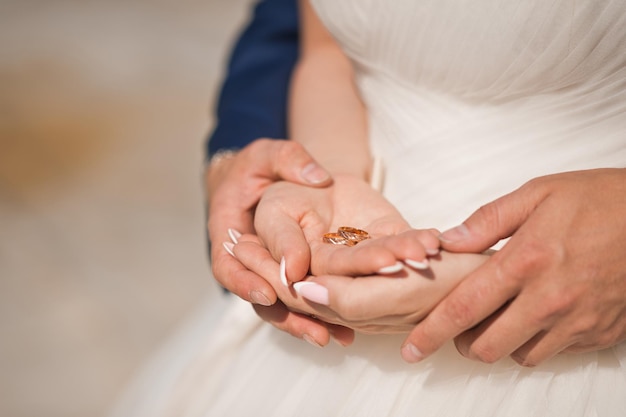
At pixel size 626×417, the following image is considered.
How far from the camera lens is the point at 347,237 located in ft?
2.20

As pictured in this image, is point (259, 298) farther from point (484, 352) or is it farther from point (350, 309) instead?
point (484, 352)

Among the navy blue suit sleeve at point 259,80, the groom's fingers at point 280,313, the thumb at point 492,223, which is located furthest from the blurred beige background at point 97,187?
the thumb at point 492,223

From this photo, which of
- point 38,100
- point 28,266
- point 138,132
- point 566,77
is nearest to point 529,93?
point 566,77

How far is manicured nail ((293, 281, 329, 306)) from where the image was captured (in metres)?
0.60

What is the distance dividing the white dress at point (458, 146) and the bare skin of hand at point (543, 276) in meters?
0.07

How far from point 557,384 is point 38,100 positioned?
3.05 metres

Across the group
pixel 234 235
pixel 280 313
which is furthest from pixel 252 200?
pixel 280 313

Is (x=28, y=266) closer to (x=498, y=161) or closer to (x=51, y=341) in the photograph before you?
(x=51, y=341)

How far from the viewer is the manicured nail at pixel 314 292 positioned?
1.97 feet

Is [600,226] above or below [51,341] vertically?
above

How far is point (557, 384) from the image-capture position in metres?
0.65

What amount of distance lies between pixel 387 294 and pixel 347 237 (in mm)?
114

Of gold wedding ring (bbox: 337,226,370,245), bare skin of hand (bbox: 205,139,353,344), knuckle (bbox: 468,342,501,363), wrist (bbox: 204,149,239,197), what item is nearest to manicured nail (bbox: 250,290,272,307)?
bare skin of hand (bbox: 205,139,353,344)

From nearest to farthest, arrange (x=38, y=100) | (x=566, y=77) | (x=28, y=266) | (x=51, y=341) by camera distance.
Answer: (x=566, y=77) < (x=51, y=341) < (x=28, y=266) < (x=38, y=100)
